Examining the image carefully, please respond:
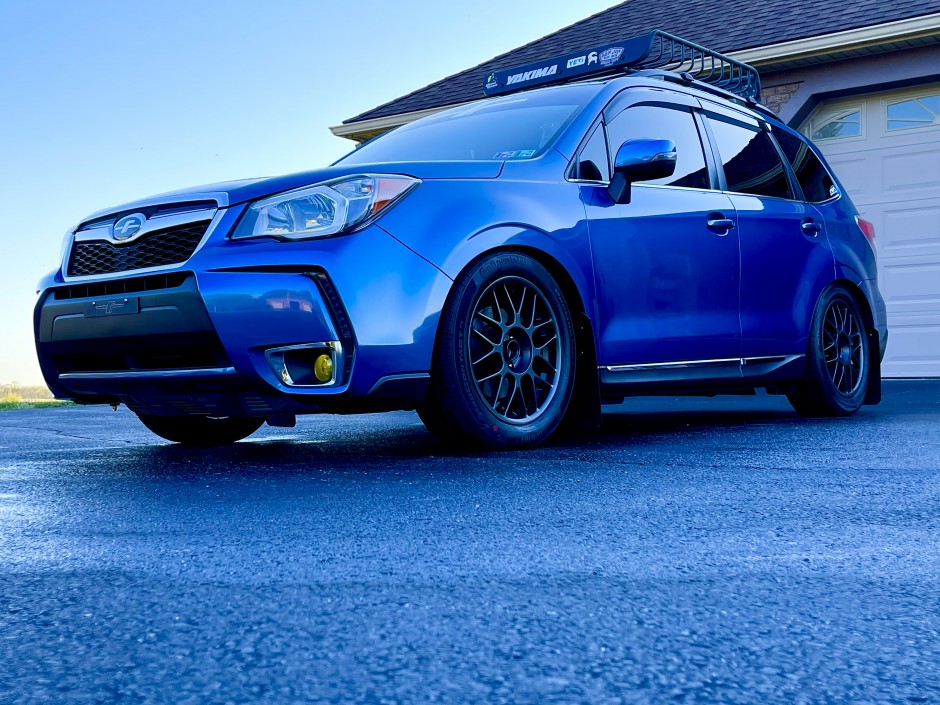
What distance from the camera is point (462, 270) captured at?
4.11m

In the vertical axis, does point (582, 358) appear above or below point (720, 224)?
→ below

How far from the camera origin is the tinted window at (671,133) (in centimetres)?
512

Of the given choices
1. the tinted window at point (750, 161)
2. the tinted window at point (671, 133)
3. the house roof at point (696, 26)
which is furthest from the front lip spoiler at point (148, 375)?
the house roof at point (696, 26)

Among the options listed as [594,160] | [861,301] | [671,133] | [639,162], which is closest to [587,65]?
[671,133]

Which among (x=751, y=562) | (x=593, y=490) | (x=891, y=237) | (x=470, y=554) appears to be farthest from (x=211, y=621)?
(x=891, y=237)

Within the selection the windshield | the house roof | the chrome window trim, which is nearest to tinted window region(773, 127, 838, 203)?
the windshield

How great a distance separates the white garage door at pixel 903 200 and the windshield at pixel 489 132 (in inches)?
275

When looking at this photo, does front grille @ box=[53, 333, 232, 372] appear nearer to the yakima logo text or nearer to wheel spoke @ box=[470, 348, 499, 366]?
wheel spoke @ box=[470, 348, 499, 366]

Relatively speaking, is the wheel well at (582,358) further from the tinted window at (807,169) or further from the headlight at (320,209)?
the tinted window at (807,169)

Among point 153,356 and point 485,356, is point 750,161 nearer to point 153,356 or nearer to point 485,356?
point 485,356

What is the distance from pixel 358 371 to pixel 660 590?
6.53 feet

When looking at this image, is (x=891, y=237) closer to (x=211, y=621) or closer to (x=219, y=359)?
(x=219, y=359)

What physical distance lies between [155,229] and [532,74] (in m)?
3.05

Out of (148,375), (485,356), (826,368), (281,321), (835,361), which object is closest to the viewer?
(281,321)
